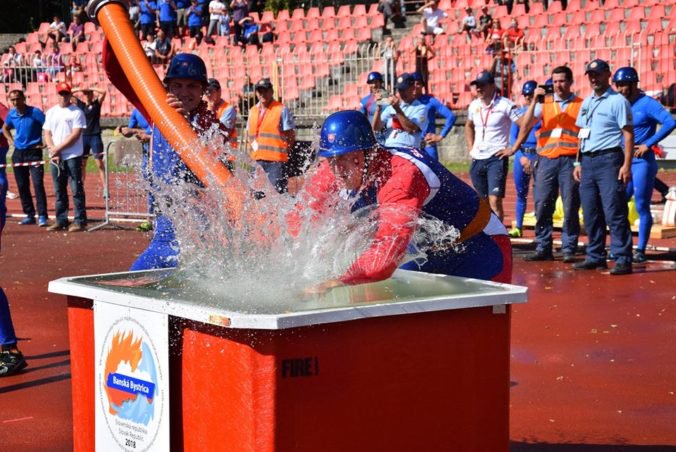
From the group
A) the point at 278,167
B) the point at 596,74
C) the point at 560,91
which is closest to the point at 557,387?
the point at 596,74

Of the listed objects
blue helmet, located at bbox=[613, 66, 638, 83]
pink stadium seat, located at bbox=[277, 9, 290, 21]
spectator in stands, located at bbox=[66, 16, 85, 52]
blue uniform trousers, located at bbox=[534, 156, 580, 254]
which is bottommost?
blue uniform trousers, located at bbox=[534, 156, 580, 254]

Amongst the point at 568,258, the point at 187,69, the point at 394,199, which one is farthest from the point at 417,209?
the point at 568,258

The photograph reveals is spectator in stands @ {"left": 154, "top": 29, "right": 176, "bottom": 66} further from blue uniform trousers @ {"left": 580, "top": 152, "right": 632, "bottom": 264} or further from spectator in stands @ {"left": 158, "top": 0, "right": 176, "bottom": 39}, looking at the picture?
blue uniform trousers @ {"left": 580, "top": 152, "right": 632, "bottom": 264}

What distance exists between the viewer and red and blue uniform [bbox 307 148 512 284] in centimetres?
397

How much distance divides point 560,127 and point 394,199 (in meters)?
7.31

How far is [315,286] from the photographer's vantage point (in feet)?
12.6

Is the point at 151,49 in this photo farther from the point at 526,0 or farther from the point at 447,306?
the point at 447,306

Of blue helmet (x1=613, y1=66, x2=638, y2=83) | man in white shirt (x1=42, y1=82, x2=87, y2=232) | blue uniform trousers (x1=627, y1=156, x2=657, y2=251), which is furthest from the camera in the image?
man in white shirt (x1=42, y1=82, x2=87, y2=232)

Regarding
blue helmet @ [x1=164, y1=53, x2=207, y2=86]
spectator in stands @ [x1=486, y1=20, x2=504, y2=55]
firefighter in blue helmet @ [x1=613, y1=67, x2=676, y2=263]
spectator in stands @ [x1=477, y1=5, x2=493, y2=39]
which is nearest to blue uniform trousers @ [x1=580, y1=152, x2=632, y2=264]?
firefighter in blue helmet @ [x1=613, y1=67, x2=676, y2=263]

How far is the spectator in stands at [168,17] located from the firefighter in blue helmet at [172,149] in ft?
85.8

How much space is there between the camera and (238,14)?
29.6m

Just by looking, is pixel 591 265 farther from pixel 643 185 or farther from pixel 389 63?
pixel 389 63

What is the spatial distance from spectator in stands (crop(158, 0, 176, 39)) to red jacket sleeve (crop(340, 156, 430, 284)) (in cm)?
2758

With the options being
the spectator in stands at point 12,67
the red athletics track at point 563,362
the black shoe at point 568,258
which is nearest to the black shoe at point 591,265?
the red athletics track at point 563,362
